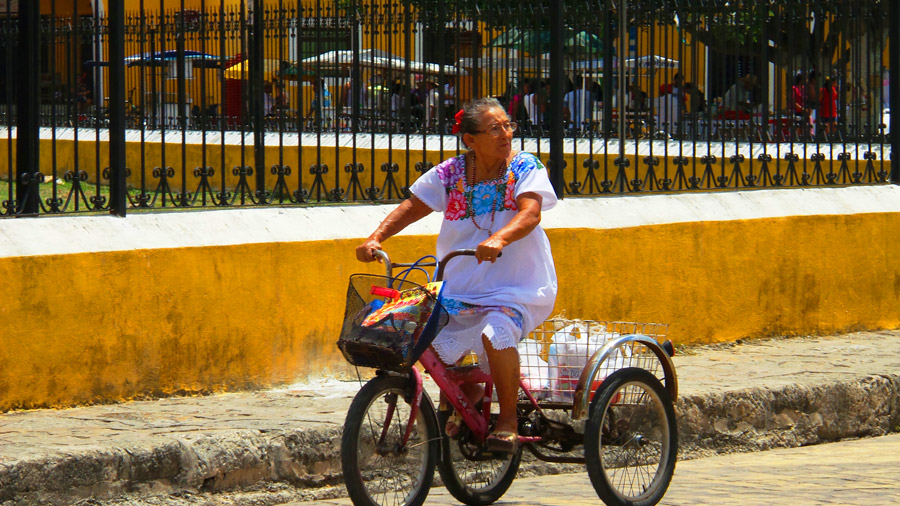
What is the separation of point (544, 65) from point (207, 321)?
265 cm

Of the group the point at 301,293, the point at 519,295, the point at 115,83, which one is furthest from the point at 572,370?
the point at 115,83

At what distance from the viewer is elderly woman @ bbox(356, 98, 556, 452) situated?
5012 millimetres

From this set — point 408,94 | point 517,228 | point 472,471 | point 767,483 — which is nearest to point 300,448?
point 472,471

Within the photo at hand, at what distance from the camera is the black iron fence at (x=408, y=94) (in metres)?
6.86

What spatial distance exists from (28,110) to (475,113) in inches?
101

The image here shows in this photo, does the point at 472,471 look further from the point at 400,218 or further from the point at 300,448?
the point at 400,218

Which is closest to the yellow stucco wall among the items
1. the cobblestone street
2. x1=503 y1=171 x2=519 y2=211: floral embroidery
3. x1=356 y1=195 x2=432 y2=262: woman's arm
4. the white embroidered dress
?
the cobblestone street

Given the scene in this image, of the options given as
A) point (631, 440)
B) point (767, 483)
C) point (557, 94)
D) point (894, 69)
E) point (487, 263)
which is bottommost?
point (767, 483)

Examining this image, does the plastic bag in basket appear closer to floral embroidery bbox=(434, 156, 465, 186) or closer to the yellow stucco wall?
floral embroidery bbox=(434, 156, 465, 186)

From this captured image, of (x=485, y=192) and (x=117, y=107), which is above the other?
(x=117, y=107)

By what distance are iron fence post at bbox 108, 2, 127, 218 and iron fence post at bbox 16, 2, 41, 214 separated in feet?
1.13

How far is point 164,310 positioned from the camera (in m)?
6.55

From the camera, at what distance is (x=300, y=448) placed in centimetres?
582

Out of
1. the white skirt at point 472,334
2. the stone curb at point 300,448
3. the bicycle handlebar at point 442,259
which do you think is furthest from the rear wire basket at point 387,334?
the stone curb at point 300,448
